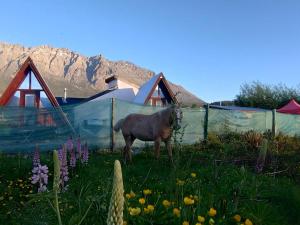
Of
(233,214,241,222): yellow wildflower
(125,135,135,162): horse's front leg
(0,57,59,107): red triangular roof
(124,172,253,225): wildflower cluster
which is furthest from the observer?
(0,57,59,107): red triangular roof

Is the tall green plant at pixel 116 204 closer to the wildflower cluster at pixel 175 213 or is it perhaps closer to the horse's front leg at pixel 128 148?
the wildflower cluster at pixel 175 213

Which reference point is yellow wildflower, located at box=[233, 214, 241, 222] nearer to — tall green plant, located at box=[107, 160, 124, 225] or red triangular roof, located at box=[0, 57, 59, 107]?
tall green plant, located at box=[107, 160, 124, 225]

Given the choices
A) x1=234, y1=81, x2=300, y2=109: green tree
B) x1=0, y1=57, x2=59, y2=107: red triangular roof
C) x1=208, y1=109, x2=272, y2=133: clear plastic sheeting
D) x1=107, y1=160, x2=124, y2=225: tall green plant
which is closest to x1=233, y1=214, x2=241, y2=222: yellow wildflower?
x1=107, y1=160, x2=124, y2=225: tall green plant

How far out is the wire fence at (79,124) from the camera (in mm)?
12531

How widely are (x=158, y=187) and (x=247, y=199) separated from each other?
1061 mm

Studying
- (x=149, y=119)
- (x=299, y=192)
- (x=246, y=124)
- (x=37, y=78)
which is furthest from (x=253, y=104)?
(x=299, y=192)

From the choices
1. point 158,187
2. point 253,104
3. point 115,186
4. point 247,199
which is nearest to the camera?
point 115,186

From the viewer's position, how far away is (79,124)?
45.0 feet

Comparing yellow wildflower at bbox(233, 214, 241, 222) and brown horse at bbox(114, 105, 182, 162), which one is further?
brown horse at bbox(114, 105, 182, 162)

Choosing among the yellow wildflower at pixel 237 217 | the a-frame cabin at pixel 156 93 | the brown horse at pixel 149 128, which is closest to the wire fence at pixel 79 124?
the brown horse at pixel 149 128

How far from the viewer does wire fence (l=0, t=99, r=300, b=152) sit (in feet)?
41.1

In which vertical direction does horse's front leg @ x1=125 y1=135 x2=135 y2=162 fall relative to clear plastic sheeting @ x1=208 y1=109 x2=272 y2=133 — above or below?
below

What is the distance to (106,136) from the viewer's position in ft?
45.9

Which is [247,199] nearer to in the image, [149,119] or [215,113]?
[149,119]
